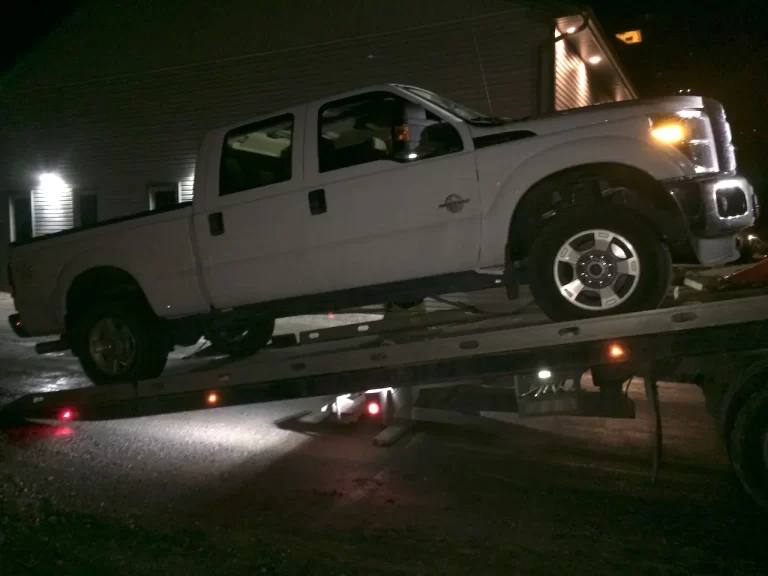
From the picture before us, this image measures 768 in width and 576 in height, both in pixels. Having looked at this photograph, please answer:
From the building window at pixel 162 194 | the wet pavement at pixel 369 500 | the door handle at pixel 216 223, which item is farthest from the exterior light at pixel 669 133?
the building window at pixel 162 194

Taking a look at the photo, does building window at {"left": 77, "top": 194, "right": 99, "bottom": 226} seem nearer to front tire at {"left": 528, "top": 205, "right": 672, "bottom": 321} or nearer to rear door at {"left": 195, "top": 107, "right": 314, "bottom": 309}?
rear door at {"left": 195, "top": 107, "right": 314, "bottom": 309}

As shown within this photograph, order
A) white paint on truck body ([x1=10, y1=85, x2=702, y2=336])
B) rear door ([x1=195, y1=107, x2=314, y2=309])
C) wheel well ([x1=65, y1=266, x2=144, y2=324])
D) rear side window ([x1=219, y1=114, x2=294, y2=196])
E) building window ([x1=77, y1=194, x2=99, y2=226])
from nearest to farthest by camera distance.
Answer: white paint on truck body ([x1=10, y1=85, x2=702, y2=336])
rear door ([x1=195, y1=107, x2=314, y2=309])
rear side window ([x1=219, y1=114, x2=294, y2=196])
wheel well ([x1=65, y1=266, x2=144, y2=324])
building window ([x1=77, y1=194, x2=99, y2=226])

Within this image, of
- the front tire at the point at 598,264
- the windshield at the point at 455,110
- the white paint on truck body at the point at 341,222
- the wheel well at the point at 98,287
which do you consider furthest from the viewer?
the wheel well at the point at 98,287

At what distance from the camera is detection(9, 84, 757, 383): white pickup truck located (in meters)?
4.56

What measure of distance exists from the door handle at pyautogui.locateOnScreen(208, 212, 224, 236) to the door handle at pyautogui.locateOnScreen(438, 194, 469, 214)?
178 centimetres

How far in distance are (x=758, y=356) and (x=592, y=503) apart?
1433 mm

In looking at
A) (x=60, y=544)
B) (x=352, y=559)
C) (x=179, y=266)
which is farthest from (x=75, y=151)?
(x=352, y=559)

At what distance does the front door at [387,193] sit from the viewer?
4.95 metres

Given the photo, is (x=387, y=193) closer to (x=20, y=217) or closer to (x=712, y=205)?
(x=712, y=205)

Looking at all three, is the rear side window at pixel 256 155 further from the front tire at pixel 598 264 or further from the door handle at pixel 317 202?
the front tire at pixel 598 264

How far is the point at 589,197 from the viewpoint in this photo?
4793 millimetres

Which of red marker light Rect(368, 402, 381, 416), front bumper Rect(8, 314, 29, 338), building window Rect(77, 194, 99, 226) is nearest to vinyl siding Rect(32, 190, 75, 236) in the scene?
building window Rect(77, 194, 99, 226)

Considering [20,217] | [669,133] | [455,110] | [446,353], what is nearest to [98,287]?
[446,353]

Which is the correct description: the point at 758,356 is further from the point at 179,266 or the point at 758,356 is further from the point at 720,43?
the point at 720,43
